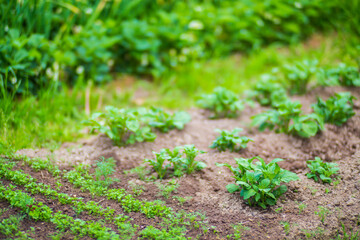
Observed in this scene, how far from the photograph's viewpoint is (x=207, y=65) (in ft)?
14.9

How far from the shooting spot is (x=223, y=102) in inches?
127

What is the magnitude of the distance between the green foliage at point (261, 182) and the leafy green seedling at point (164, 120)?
855 millimetres

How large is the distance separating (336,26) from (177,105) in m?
2.87

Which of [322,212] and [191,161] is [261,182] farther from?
[191,161]

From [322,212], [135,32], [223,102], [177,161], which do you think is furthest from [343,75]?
[135,32]

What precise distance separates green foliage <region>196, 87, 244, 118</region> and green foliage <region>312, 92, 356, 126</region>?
2.37ft

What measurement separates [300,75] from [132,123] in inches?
74.1

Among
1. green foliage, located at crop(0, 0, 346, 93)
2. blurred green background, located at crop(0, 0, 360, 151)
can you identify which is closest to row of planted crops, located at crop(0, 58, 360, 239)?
blurred green background, located at crop(0, 0, 360, 151)

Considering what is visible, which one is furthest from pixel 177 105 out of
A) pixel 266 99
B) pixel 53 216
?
pixel 53 216

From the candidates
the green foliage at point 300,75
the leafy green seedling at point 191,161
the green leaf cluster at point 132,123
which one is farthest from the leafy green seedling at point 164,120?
the green foliage at point 300,75

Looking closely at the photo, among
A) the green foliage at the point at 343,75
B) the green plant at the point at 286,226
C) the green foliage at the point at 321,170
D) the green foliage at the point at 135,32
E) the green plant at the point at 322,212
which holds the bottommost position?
the green plant at the point at 286,226

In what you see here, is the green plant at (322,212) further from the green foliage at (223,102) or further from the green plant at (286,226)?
the green foliage at (223,102)

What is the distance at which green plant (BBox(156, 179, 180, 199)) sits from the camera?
2285 millimetres

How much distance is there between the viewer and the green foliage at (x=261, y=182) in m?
2.11
